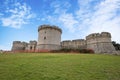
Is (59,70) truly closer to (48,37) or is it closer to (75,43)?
(48,37)

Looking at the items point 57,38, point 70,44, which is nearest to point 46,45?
point 57,38

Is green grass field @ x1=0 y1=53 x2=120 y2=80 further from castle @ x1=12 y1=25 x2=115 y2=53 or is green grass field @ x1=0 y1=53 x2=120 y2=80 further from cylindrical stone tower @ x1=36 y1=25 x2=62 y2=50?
cylindrical stone tower @ x1=36 y1=25 x2=62 y2=50

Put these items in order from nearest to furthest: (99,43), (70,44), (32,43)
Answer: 1. (99,43)
2. (70,44)
3. (32,43)

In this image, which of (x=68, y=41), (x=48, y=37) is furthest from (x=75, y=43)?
(x=48, y=37)

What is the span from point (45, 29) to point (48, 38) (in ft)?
9.60

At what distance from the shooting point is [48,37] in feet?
107

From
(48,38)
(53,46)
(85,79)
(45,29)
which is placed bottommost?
(85,79)

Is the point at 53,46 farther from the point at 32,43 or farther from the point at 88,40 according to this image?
the point at 32,43

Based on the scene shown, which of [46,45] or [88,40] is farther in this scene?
[88,40]

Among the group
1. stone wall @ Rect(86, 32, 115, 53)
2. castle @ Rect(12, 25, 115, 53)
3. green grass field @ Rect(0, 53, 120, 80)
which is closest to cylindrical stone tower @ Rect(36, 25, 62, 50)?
castle @ Rect(12, 25, 115, 53)

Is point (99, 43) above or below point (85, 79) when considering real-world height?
above

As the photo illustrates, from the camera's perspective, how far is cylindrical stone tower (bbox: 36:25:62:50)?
106 feet

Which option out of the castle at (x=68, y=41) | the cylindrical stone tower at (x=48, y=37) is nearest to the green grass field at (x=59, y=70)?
the castle at (x=68, y=41)

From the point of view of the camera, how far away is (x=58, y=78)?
637cm
